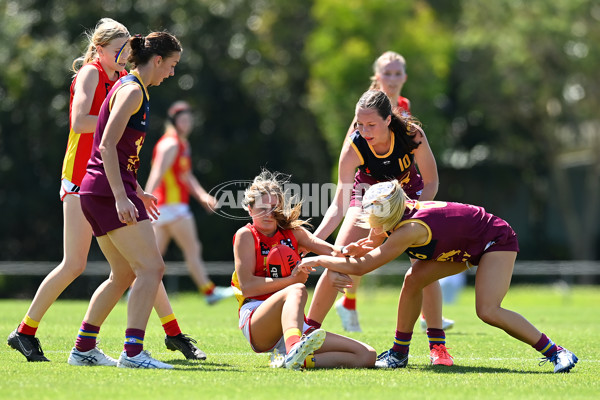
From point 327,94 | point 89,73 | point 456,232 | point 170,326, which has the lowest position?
point 170,326

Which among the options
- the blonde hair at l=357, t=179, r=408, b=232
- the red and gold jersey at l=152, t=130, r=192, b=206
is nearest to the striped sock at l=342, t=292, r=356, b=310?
the blonde hair at l=357, t=179, r=408, b=232

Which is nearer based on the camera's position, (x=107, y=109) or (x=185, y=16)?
(x=107, y=109)

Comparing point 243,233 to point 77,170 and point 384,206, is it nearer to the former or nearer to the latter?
point 384,206

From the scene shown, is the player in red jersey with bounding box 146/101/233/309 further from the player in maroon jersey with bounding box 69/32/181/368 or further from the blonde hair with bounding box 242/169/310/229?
the player in maroon jersey with bounding box 69/32/181/368

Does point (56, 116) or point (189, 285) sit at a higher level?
point (56, 116)

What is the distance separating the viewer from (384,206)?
5754 millimetres

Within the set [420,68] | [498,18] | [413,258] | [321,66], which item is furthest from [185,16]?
[413,258]

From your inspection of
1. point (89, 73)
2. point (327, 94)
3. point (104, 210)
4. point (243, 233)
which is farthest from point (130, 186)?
point (327, 94)

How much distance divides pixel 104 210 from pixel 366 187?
2.10m

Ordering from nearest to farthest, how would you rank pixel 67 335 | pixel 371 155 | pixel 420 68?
pixel 371 155 → pixel 67 335 → pixel 420 68

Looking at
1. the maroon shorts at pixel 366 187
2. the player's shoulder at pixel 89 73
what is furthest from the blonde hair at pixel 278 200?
the player's shoulder at pixel 89 73

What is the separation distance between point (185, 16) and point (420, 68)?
7348mm

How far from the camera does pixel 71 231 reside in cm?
638

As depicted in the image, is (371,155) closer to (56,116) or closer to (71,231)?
(71,231)
